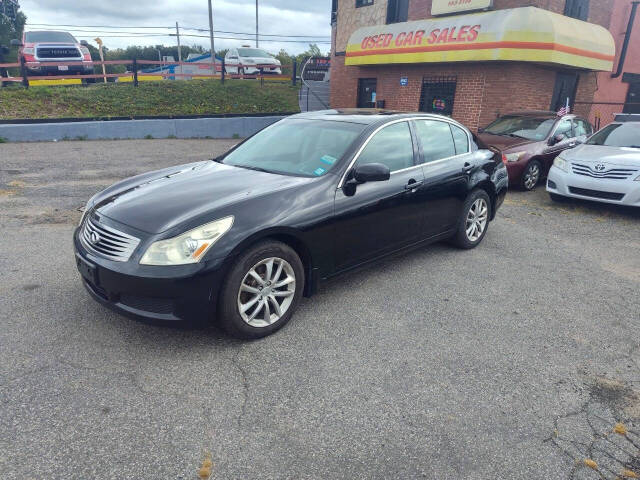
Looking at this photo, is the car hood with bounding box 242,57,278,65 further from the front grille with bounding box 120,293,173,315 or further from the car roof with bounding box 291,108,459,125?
the front grille with bounding box 120,293,173,315

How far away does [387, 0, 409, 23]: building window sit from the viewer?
15.1 meters

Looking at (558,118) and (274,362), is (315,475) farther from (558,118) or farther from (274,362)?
(558,118)

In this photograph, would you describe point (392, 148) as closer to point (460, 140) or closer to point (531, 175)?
point (460, 140)

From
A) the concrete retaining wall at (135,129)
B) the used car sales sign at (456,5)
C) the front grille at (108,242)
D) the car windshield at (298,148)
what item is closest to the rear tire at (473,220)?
the car windshield at (298,148)

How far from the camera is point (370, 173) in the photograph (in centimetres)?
363

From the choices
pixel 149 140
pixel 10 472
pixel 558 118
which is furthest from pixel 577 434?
pixel 149 140

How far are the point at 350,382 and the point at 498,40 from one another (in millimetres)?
11125

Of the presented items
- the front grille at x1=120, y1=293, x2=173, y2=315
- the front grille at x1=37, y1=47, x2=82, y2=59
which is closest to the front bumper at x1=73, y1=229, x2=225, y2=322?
the front grille at x1=120, y1=293, x2=173, y2=315

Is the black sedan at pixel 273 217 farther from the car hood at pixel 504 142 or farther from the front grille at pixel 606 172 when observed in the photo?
the car hood at pixel 504 142

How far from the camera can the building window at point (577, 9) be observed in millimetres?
13086

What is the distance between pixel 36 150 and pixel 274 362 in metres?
11.3

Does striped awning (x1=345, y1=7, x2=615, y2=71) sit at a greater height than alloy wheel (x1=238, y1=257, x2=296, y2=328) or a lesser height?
greater

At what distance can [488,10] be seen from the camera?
40.4 ft

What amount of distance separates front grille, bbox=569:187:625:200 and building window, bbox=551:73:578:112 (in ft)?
25.6
